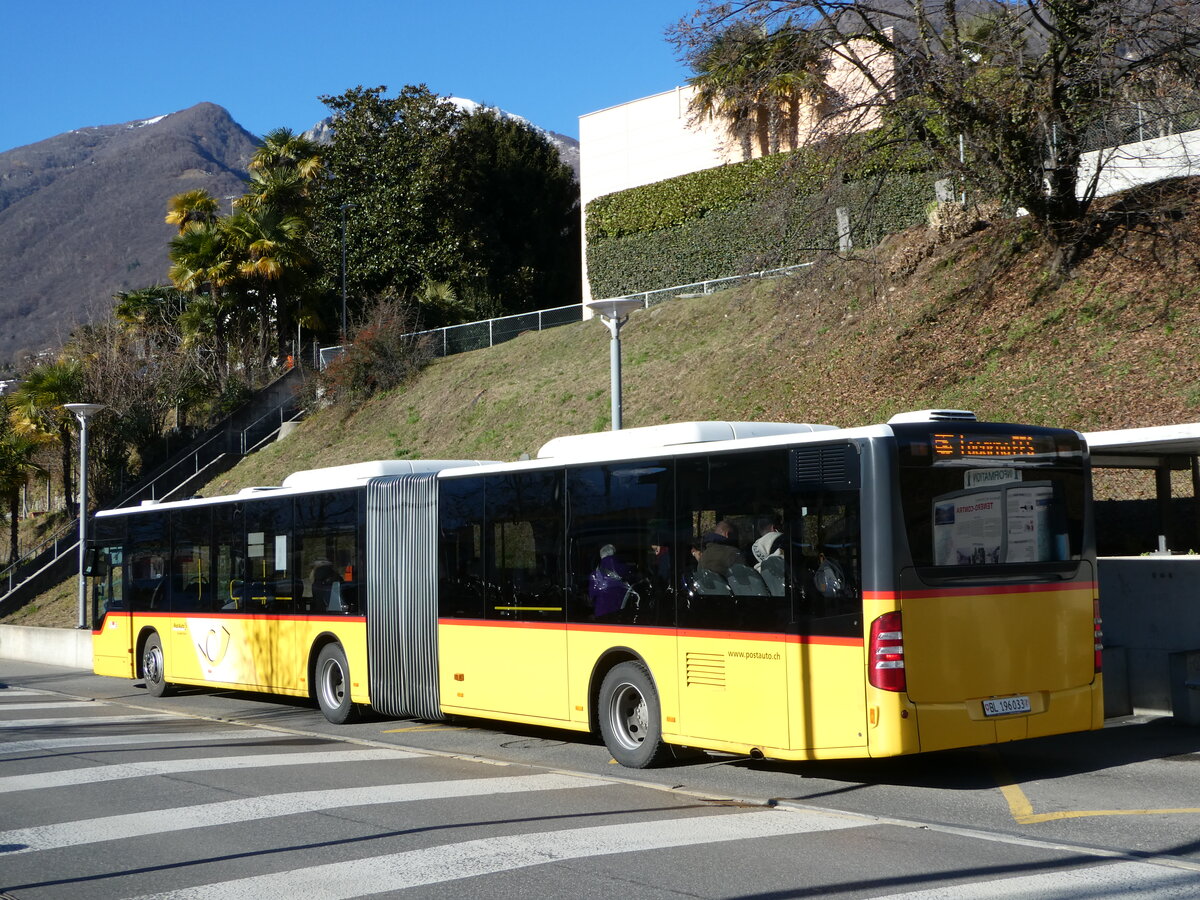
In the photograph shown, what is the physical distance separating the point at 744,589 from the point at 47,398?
3670 centimetres

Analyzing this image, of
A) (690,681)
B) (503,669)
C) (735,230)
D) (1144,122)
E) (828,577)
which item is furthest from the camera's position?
(735,230)

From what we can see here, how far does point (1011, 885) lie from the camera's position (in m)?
6.88

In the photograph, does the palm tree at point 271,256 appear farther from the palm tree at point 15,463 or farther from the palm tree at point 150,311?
the palm tree at point 15,463

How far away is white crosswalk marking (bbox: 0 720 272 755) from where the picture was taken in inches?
527

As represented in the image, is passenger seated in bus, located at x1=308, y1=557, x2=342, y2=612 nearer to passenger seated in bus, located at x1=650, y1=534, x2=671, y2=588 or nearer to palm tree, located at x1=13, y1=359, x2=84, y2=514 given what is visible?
passenger seated in bus, located at x1=650, y1=534, x2=671, y2=588

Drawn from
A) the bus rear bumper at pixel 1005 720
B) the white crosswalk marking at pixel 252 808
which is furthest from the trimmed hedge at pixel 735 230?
the white crosswalk marking at pixel 252 808

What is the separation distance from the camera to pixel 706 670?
1073cm

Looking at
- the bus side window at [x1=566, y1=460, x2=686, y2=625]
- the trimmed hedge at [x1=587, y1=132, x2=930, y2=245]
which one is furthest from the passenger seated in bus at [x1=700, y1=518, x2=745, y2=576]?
the trimmed hedge at [x1=587, y1=132, x2=930, y2=245]

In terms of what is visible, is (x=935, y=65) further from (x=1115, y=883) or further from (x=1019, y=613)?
(x=1115, y=883)

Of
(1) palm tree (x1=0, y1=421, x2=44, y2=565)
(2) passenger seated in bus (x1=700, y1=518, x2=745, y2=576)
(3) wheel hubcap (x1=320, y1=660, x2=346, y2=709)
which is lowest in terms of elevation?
(3) wheel hubcap (x1=320, y1=660, x2=346, y2=709)

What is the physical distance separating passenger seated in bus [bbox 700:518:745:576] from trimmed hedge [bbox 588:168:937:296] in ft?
54.5

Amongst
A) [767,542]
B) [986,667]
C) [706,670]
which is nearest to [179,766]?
[706,670]

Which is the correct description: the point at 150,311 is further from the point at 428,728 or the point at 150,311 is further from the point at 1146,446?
the point at 1146,446

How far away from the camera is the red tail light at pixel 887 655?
9336 mm
